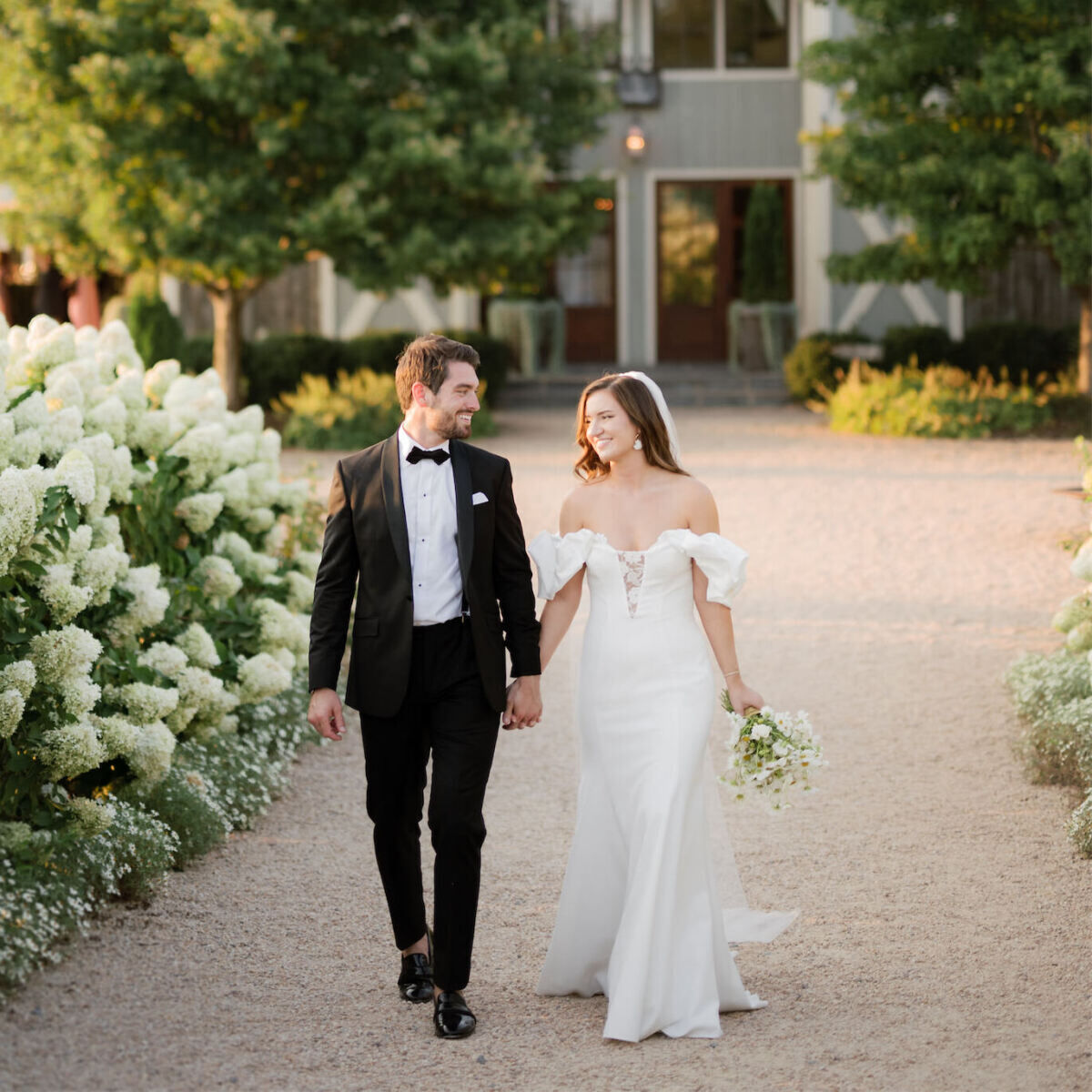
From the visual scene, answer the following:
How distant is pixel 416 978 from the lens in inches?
168

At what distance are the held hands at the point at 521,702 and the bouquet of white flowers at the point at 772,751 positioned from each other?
51cm

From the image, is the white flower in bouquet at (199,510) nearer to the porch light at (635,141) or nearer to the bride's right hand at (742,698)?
the bride's right hand at (742,698)

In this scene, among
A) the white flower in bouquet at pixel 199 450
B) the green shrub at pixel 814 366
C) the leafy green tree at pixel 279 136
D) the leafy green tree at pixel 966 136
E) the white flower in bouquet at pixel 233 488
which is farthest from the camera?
the green shrub at pixel 814 366

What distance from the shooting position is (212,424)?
6.39 m

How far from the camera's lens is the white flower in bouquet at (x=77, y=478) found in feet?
15.0

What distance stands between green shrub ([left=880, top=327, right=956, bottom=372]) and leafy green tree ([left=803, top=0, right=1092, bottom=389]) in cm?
324

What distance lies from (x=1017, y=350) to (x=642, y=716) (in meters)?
17.9

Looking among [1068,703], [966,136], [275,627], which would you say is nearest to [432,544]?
[275,627]

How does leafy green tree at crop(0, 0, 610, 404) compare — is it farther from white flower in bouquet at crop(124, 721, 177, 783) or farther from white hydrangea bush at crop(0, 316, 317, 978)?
white flower in bouquet at crop(124, 721, 177, 783)

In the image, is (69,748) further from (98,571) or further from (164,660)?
(164,660)

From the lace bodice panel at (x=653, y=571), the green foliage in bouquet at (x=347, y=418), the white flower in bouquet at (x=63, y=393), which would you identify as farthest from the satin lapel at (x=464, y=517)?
the green foliage in bouquet at (x=347, y=418)

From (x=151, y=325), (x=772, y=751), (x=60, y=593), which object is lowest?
(x=772, y=751)

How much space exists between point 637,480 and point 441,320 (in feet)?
63.8

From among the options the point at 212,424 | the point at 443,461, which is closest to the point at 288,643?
the point at 212,424
